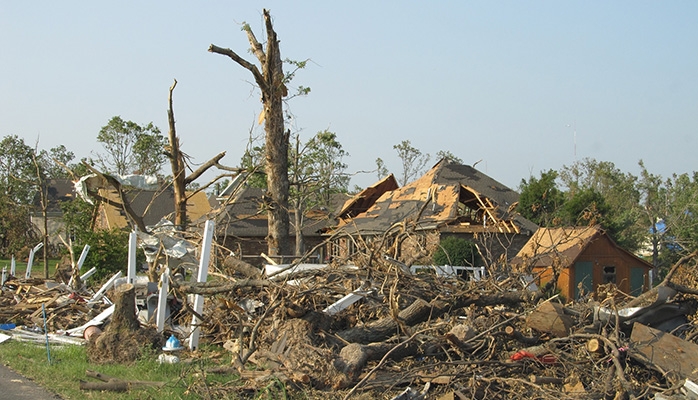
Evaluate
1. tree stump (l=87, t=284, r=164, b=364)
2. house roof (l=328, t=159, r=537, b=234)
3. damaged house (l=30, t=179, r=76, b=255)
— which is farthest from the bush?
damaged house (l=30, t=179, r=76, b=255)

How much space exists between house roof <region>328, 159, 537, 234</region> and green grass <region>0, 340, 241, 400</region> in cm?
1391

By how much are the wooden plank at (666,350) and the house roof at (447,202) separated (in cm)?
1420

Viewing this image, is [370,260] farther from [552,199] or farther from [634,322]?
[552,199]

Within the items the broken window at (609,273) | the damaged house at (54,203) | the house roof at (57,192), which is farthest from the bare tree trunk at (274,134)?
the house roof at (57,192)

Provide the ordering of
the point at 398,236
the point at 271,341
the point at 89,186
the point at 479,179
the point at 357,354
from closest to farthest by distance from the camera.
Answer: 1. the point at 357,354
2. the point at 271,341
3. the point at 398,236
4. the point at 89,186
5. the point at 479,179

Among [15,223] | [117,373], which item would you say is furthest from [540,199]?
[15,223]

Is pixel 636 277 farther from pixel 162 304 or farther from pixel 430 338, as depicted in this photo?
pixel 162 304

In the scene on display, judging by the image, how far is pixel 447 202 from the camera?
83.7 ft

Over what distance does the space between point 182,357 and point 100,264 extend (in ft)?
40.1

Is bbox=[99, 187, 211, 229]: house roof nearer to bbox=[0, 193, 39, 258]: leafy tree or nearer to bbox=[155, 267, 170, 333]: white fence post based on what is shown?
bbox=[0, 193, 39, 258]: leafy tree

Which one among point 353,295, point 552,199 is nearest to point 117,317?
point 353,295

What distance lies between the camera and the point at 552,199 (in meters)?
29.1

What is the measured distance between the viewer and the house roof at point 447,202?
2516 cm

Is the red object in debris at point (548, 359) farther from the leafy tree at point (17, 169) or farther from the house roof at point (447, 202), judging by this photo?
the leafy tree at point (17, 169)
